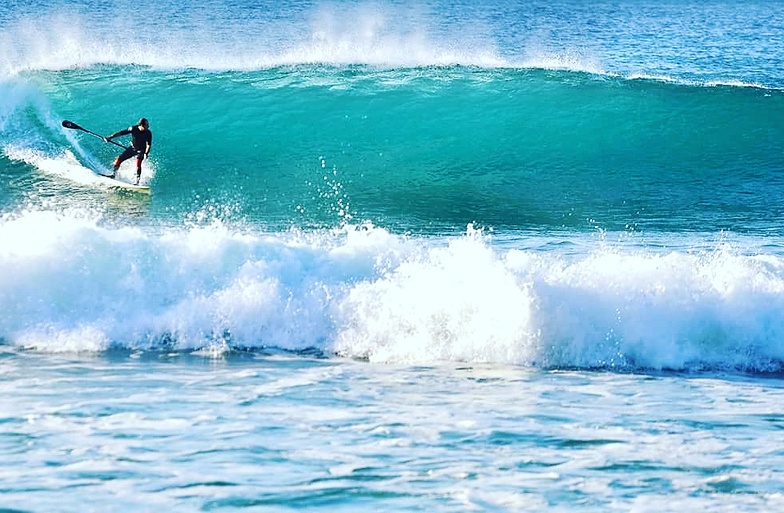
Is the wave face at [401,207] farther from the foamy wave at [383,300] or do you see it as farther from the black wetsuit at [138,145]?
the black wetsuit at [138,145]

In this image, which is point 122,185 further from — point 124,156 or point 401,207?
point 401,207

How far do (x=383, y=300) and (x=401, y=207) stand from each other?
5702 mm

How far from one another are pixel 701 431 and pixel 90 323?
554 centimetres

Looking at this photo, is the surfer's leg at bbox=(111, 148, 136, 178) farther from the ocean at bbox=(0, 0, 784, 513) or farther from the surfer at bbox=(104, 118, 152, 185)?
the ocean at bbox=(0, 0, 784, 513)

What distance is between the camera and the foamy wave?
10.1 m

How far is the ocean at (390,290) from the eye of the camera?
6.74 metres

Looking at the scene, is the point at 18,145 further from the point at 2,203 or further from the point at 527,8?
the point at 527,8

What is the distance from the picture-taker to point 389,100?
2177 cm

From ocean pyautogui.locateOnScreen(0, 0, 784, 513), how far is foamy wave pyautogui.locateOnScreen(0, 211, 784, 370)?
0.03 metres

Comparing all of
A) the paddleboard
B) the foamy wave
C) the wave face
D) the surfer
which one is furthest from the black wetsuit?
the foamy wave

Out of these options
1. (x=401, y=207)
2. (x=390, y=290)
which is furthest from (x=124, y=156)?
(x=390, y=290)

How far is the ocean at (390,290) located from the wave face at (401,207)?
0.04 metres

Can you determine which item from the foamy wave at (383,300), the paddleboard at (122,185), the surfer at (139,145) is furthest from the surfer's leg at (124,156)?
the foamy wave at (383,300)

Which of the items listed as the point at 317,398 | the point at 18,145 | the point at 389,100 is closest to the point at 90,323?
the point at 317,398
